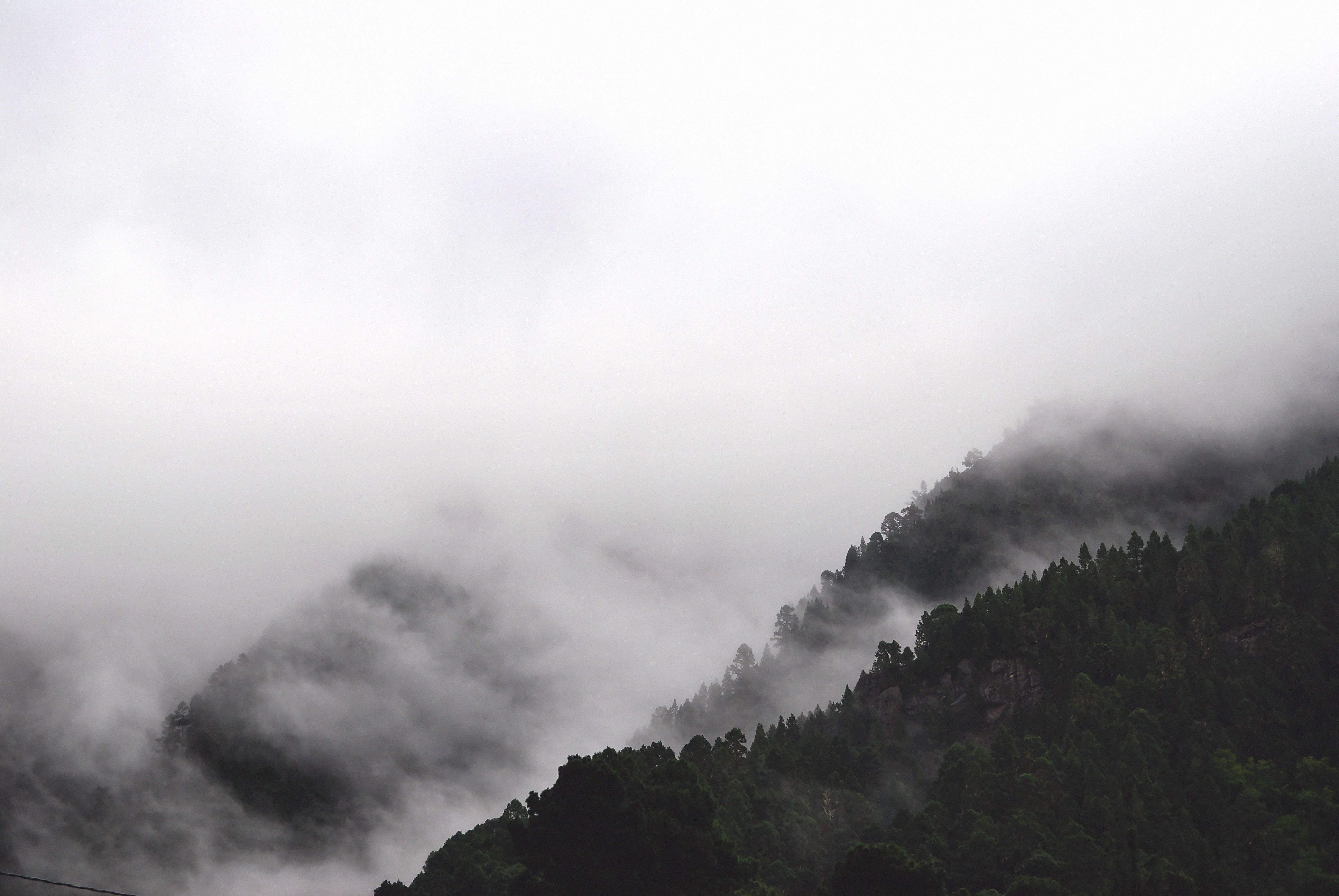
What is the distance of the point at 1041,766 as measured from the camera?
9112 cm

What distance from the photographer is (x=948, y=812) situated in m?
90.2

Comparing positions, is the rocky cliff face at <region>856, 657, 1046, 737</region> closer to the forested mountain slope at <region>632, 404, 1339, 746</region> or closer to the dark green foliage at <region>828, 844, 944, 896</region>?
the forested mountain slope at <region>632, 404, 1339, 746</region>

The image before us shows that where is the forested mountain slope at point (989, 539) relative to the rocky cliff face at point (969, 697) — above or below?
above

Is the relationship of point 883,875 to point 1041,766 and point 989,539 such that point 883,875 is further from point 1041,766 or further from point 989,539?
point 989,539

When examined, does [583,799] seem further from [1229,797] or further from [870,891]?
[1229,797]

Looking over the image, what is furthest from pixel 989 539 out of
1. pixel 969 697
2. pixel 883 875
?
pixel 883 875

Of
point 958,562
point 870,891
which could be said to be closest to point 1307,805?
point 870,891

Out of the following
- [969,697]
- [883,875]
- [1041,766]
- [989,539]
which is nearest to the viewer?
[883,875]

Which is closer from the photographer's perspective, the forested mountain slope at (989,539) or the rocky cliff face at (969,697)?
the rocky cliff face at (969,697)

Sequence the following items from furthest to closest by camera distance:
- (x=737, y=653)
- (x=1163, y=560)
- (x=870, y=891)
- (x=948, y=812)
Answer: (x=737, y=653)
(x=1163, y=560)
(x=948, y=812)
(x=870, y=891)

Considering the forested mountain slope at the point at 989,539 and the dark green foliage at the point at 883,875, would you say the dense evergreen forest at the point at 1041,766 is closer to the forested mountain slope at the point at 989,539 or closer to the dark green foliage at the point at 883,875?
the dark green foliage at the point at 883,875

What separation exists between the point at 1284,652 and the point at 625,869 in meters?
76.7

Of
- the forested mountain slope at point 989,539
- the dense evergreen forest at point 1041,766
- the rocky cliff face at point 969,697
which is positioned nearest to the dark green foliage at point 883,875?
the dense evergreen forest at point 1041,766

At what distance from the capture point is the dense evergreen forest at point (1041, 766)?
5634cm
